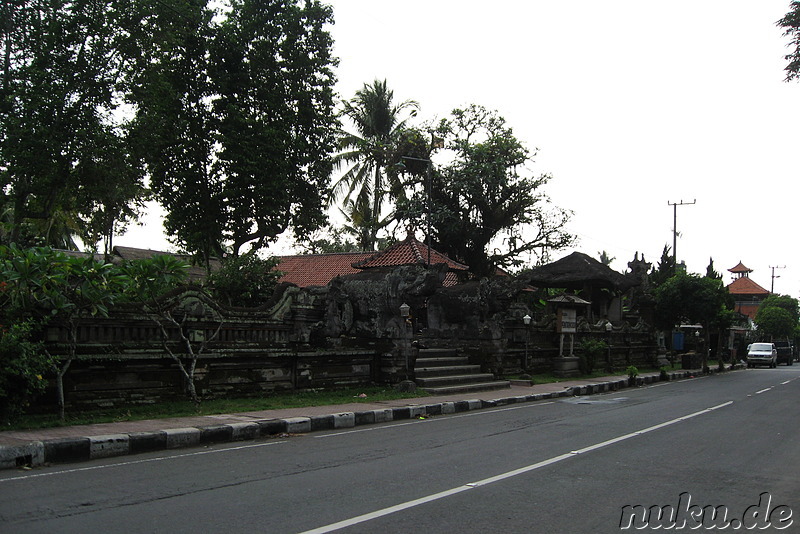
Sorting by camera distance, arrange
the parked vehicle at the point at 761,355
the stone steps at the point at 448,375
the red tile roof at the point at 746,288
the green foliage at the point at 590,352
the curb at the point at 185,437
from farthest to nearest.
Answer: the red tile roof at the point at 746,288, the parked vehicle at the point at 761,355, the green foliage at the point at 590,352, the stone steps at the point at 448,375, the curb at the point at 185,437

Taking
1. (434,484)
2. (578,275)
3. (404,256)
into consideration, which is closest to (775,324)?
(578,275)

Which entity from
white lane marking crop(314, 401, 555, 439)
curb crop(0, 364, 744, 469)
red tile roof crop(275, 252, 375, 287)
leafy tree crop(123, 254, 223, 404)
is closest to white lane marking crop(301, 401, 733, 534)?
white lane marking crop(314, 401, 555, 439)

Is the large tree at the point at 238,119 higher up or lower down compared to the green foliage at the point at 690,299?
higher up

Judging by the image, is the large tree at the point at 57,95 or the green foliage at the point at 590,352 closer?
the large tree at the point at 57,95

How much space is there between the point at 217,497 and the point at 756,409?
12.4 m

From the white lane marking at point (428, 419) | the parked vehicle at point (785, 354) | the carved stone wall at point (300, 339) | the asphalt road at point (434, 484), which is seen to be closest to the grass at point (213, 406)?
the carved stone wall at point (300, 339)

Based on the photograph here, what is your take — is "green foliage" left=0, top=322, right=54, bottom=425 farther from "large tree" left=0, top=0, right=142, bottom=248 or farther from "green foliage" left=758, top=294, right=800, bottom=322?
"green foliage" left=758, top=294, right=800, bottom=322

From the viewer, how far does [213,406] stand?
10.6 meters

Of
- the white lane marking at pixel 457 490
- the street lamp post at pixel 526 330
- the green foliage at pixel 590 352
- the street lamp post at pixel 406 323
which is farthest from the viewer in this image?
the green foliage at pixel 590 352

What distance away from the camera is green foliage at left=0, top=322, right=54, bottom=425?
7750 millimetres

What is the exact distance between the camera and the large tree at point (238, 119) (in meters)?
22.3

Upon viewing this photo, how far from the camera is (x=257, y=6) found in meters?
24.5

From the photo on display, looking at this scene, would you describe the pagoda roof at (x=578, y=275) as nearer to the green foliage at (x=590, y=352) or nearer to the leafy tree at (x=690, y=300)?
the leafy tree at (x=690, y=300)

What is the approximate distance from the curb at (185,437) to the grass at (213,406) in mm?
1155
